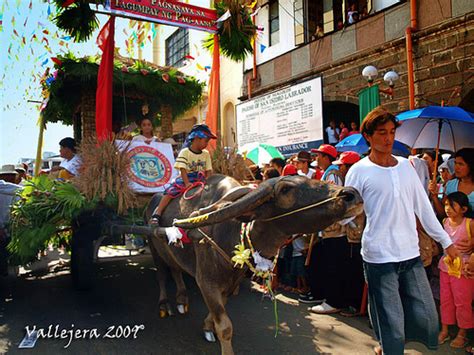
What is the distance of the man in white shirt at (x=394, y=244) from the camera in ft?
8.30

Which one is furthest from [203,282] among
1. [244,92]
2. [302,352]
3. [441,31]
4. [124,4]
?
[244,92]

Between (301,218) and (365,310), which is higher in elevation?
(301,218)

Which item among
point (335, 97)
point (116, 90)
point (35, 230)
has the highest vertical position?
point (335, 97)

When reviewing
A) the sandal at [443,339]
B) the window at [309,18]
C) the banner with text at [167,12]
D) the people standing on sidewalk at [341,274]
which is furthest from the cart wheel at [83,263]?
the window at [309,18]

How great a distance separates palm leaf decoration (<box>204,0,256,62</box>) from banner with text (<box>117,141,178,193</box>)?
2.44m

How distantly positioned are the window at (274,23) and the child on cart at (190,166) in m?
9.79

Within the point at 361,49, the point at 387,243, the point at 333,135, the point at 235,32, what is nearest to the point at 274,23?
the point at 361,49

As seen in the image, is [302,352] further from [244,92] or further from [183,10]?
[244,92]

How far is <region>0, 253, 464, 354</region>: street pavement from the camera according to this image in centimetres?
359

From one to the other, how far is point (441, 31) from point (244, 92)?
7.38m

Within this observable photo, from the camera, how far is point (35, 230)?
14.0 ft

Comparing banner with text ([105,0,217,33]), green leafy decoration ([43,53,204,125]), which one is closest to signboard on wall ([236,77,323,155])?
green leafy decoration ([43,53,204,125])

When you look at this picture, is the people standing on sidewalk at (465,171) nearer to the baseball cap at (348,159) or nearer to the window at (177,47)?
the baseball cap at (348,159)

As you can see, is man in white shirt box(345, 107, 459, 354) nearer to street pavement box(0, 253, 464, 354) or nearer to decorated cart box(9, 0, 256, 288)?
street pavement box(0, 253, 464, 354)
